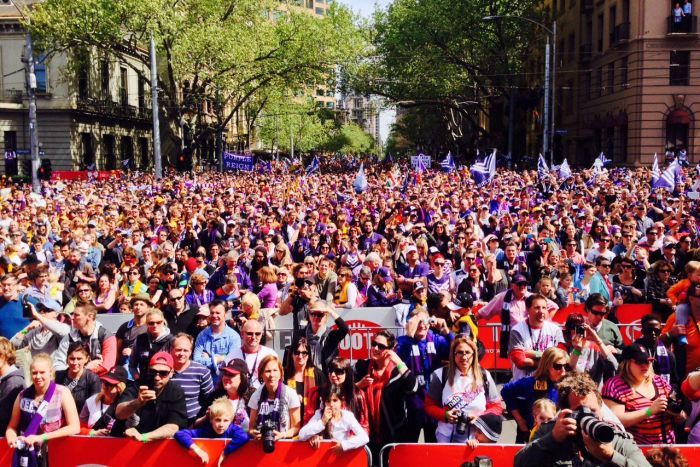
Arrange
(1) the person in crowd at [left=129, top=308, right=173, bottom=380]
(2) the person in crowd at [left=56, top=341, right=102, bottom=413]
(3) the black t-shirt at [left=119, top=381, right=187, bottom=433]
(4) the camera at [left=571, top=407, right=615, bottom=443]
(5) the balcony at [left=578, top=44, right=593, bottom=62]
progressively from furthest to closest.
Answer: (5) the balcony at [left=578, top=44, right=593, bottom=62] → (1) the person in crowd at [left=129, top=308, right=173, bottom=380] → (2) the person in crowd at [left=56, top=341, right=102, bottom=413] → (3) the black t-shirt at [left=119, top=381, right=187, bottom=433] → (4) the camera at [left=571, top=407, right=615, bottom=443]

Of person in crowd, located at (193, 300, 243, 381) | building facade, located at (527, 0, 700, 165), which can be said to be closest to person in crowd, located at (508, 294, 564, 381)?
person in crowd, located at (193, 300, 243, 381)

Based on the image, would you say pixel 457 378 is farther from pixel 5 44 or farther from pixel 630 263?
pixel 5 44

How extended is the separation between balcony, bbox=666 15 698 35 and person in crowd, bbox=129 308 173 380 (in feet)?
118

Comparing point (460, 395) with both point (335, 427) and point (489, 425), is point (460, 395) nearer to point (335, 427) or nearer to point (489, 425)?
point (489, 425)

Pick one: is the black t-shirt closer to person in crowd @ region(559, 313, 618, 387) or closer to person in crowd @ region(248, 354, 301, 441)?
person in crowd @ region(248, 354, 301, 441)

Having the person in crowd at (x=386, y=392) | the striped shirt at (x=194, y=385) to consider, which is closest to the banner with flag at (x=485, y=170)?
the person in crowd at (x=386, y=392)

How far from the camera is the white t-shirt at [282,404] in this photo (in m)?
5.47

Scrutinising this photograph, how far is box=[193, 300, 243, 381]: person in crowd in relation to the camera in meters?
6.74

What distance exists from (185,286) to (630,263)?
5543 mm

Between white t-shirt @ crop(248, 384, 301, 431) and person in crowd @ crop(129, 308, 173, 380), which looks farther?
person in crowd @ crop(129, 308, 173, 380)

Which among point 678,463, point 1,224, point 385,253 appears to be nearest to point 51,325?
point 385,253

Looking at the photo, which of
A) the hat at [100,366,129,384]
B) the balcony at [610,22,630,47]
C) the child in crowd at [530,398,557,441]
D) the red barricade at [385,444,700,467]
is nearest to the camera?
the child in crowd at [530,398,557,441]

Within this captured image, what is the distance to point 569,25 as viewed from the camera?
1901 inches

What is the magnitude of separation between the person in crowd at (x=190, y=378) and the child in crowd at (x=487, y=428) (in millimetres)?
2091
